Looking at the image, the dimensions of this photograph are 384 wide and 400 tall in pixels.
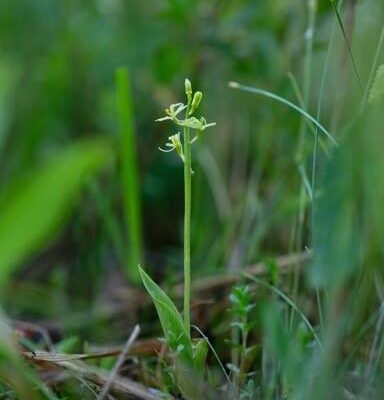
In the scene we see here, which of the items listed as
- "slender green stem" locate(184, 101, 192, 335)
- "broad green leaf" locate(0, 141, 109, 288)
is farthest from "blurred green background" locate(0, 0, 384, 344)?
"slender green stem" locate(184, 101, 192, 335)

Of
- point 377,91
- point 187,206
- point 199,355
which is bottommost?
point 199,355

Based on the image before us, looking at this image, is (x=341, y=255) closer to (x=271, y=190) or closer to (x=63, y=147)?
(x=271, y=190)

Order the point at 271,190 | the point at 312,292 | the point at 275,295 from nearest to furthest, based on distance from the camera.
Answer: the point at 275,295
the point at 312,292
the point at 271,190

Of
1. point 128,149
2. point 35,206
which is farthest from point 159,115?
point 35,206

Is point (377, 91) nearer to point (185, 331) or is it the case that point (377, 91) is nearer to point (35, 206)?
point (185, 331)

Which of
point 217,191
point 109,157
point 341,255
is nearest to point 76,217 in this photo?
point 109,157

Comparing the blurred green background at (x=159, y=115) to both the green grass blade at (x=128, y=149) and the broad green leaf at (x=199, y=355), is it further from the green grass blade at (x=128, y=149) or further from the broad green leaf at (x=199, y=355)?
the broad green leaf at (x=199, y=355)
